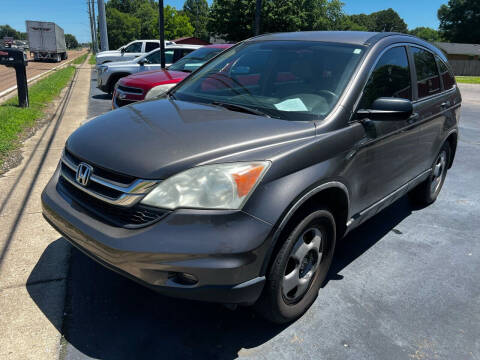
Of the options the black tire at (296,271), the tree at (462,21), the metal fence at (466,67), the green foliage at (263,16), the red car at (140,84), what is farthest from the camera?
the tree at (462,21)

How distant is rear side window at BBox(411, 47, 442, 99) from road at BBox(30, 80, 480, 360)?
1536 millimetres

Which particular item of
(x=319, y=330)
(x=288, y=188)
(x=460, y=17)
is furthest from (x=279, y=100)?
(x=460, y=17)

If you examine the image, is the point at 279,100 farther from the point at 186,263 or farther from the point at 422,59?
the point at 422,59

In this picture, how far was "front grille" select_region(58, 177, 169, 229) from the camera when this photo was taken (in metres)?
2.10

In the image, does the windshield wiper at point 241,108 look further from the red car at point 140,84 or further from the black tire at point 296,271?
the red car at point 140,84

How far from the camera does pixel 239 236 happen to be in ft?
6.67

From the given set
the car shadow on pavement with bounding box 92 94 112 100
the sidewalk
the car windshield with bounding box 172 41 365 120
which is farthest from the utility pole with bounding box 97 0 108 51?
the car windshield with bounding box 172 41 365 120

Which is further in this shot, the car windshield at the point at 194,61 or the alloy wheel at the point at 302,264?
the car windshield at the point at 194,61

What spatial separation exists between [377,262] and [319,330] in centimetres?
116

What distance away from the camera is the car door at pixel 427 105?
3.75 meters

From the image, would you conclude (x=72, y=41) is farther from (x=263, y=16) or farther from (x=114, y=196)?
(x=114, y=196)

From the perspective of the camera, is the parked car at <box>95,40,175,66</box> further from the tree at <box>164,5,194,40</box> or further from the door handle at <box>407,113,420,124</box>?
the tree at <box>164,5,194,40</box>

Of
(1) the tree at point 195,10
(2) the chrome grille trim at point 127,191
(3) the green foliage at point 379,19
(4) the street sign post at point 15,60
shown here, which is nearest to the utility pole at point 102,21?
(4) the street sign post at point 15,60

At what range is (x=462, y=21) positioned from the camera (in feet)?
257
